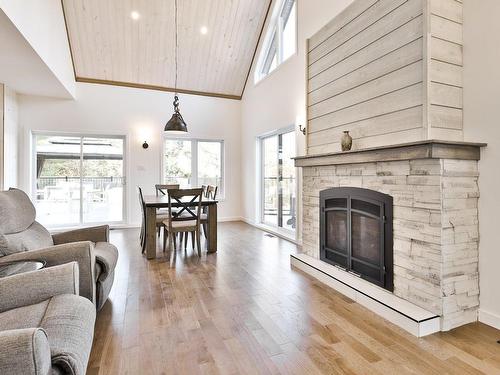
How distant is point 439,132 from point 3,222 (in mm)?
3322

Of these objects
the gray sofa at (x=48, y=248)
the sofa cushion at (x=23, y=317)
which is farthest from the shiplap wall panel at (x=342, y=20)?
the sofa cushion at (x=23, y=317)

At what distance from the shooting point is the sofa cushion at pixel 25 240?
1934mm

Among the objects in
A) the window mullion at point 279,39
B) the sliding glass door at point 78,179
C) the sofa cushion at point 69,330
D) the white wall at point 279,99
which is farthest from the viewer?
the sliding glass door at point 78,179

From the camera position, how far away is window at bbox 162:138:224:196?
22.6ft

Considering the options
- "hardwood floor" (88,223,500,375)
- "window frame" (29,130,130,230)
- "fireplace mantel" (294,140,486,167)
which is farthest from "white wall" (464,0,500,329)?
"window frame" (29,130,130,230)

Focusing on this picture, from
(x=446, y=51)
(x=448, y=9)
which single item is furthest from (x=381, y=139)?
(x=448, y=9)

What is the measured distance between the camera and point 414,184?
7.53 ft

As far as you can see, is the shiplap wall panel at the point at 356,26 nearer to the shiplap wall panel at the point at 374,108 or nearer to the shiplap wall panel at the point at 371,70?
the shiplap wall panel at the point at 371,70

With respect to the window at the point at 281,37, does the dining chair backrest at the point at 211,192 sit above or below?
below

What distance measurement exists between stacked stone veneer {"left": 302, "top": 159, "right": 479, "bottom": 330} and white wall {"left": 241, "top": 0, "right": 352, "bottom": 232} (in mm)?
2378

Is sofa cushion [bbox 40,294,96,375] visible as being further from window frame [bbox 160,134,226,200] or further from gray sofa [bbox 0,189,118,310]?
window frame [bbox 160,134,226,200]

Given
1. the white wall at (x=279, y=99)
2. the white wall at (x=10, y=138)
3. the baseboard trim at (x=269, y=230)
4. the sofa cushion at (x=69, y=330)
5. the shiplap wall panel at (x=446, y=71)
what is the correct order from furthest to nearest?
1. the white wall at (x=10, y=138)
2. the baseboard trim at (x=269, y=230)
3. the white wall at (x=279, y=99)
4. the shiplap wall panel at (x=446, y=71)
5. the sofa cushion at (x=69, y=330)

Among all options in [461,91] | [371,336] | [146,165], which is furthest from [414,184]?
[146,165]

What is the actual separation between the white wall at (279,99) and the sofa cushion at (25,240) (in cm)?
346
